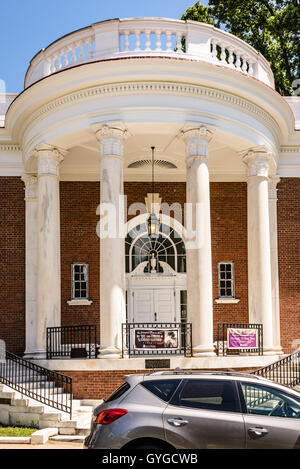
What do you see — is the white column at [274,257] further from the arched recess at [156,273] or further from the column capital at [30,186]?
the column capital at [30,186]

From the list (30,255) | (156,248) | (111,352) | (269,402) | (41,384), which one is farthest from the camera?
(156,248)

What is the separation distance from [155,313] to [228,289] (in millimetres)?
2726

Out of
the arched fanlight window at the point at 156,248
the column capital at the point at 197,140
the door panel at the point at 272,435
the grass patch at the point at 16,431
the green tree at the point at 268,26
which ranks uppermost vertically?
the green tree at the point at 268,26

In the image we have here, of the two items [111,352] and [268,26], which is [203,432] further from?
[268,26]

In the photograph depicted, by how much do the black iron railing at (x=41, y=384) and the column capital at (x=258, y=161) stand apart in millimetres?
7937

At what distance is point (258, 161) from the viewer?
1814cm

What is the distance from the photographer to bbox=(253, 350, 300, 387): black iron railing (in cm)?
1580

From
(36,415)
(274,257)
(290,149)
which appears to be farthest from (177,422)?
(290,149)

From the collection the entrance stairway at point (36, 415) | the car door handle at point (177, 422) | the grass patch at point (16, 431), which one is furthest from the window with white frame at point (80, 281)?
the car door handle at point (177, 422)

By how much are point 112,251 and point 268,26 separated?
22.7 metres

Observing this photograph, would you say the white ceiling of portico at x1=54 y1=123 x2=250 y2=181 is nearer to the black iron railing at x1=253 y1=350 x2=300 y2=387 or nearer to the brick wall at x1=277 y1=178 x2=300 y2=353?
the brick wall at x1=277 y1=178 x2=300 y2=353

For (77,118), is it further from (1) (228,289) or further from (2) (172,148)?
(1) (228,289)

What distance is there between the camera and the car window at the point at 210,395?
8001mm
